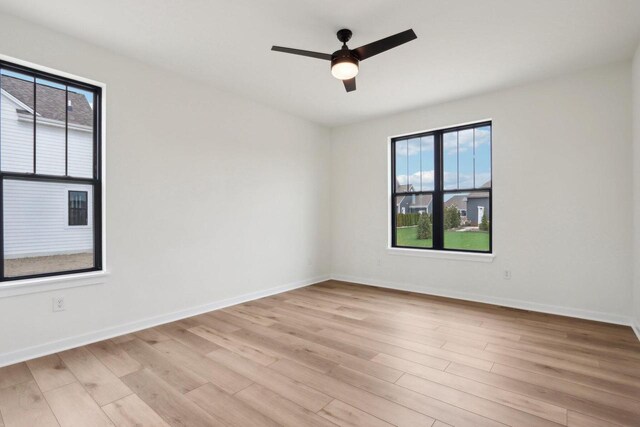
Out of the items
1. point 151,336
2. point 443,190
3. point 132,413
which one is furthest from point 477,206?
point 132,413

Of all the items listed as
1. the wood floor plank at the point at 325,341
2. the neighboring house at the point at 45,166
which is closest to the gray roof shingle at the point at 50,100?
the neighboring house at the point at 45,166

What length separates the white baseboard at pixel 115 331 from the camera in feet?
8.51

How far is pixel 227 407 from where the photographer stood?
198cm

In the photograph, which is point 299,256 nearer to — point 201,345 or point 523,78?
point 201,345

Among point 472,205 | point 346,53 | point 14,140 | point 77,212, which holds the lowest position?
point 77,212

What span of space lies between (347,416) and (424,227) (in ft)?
11.8

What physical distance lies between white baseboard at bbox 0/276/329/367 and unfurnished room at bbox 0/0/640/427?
0.02 meters

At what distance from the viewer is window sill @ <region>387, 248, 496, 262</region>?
4.27m

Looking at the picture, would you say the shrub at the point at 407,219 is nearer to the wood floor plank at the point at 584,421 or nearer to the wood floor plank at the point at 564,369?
the wood floor plank at the point at 564,369

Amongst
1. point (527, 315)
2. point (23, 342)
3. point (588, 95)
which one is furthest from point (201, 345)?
point (588, 95)

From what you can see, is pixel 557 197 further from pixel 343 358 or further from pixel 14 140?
pixel 14 140

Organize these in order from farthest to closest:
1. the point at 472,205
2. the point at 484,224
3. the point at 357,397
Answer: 1. the point at 472,205
2. the point at 484,224
3. the point at 357,397

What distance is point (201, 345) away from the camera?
2912 millimetres

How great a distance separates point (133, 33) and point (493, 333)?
4.40 metres
